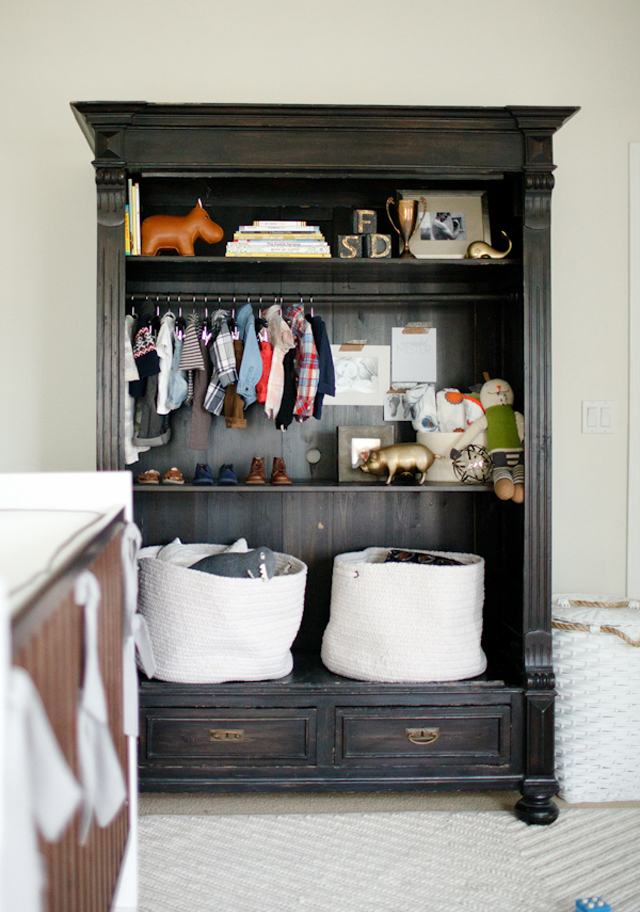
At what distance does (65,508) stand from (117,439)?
712 mm

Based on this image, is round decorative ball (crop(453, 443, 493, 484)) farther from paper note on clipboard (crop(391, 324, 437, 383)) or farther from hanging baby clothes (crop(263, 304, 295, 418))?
Result: hanging baby clothes (crop(263, 304, 295, 418))

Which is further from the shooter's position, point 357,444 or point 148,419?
point 357,444

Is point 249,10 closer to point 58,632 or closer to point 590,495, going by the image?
point 590,495

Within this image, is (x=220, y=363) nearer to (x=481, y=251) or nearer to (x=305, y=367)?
(x=305, y=367)

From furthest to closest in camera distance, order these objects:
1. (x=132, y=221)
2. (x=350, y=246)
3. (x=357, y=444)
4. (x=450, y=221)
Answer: (x=357, y=444) < (x=450, y=221) < (x=350, y=246) < (x=132, y=221)

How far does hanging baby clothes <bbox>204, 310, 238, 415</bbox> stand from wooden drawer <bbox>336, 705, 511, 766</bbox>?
1037 millimetres

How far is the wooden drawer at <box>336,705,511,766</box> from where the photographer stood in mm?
2014

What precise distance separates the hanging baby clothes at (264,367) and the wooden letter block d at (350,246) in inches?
14.9

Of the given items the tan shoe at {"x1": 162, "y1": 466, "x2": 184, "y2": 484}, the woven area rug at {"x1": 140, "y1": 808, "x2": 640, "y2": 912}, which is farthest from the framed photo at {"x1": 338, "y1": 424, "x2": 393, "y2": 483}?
the woven area rug at {"x1": 140, "y1": 808, "x2": 640, "y2": 912}

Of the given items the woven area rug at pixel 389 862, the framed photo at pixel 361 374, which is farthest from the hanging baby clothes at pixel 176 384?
the woven area rug at pixel 389 862

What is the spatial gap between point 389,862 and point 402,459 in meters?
1.15

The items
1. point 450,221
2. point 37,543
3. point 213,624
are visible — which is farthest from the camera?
point 450,221

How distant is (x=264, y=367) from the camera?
2229 millimetres

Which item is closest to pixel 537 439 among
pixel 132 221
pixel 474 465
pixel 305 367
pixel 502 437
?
pixel 502 437
